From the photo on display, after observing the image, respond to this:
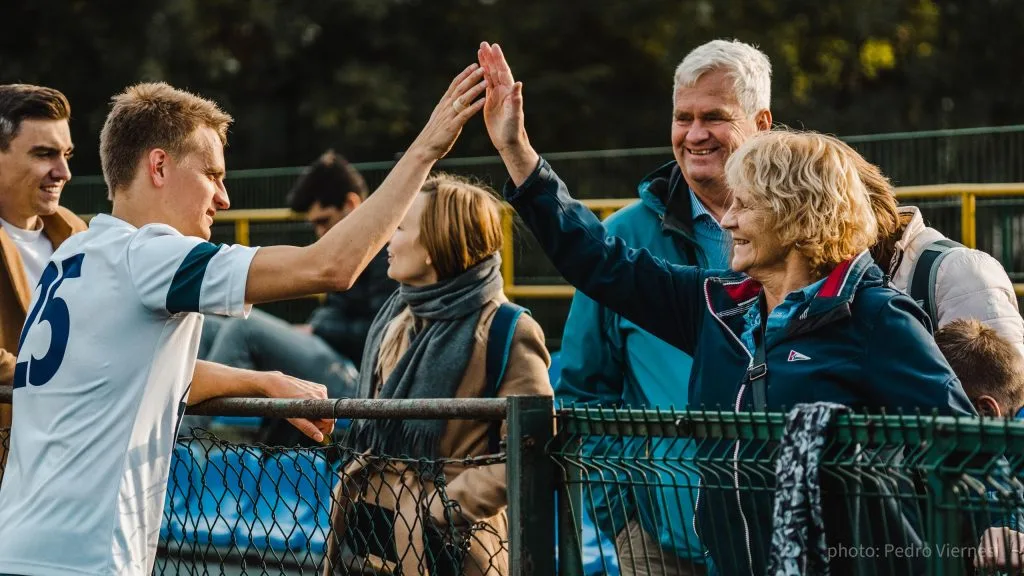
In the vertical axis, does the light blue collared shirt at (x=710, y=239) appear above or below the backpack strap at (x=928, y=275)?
Answer: above

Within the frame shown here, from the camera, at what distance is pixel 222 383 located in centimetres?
375

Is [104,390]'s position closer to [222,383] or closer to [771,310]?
[222,383]

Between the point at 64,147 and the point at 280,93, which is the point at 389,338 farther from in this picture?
the point at 280,93

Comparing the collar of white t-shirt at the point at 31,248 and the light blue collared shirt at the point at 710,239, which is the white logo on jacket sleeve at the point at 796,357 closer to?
the light blue collared shirt at the point at 710,239

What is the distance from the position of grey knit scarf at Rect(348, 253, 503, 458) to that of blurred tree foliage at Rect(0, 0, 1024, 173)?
1898 cm

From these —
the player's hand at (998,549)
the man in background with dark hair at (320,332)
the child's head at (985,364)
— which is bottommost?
the player's hand at (998,549)

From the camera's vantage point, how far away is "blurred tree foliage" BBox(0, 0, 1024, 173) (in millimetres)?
23766

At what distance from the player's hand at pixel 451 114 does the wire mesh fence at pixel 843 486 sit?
73 centimetres

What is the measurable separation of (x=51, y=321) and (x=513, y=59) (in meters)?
21.3

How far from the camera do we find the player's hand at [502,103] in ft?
11.7

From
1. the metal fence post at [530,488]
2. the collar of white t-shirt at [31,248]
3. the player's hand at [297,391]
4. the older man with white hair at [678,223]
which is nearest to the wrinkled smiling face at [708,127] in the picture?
the older man with white hair at [678,223]

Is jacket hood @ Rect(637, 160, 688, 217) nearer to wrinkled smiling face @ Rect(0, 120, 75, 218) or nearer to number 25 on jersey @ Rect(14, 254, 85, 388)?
number 25 on jersey @ Rect(14, 254, 85, 388)

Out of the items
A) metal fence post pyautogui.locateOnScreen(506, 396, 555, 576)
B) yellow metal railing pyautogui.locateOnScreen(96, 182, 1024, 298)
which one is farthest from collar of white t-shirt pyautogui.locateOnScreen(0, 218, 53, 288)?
yellow metal railing pyautogui.locateOnScreen(96, 182, 1024, 298)

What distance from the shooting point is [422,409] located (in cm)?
323
